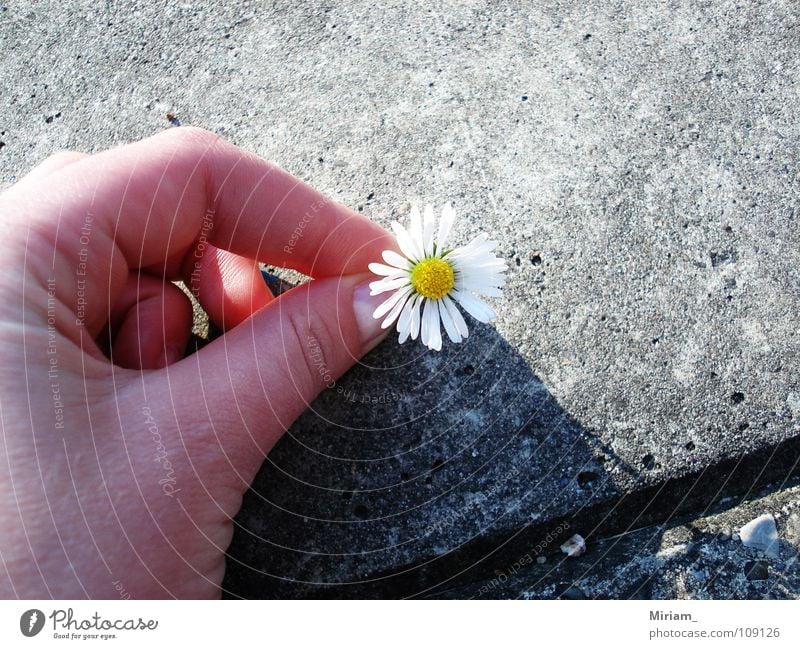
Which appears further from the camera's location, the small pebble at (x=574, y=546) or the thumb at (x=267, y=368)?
the small pebble at (x=574, y=546)

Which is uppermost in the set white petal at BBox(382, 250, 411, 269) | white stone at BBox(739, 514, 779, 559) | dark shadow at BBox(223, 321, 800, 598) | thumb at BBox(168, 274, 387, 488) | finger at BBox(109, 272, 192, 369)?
finger at BBox(109, 272, 192, 369)

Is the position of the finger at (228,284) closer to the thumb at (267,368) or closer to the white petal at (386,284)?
the thumb at (267,368)

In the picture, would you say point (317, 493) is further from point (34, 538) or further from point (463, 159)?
point (463, 159)

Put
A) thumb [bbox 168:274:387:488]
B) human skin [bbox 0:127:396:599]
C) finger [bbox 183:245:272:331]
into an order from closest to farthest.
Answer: human skin [bbox 0:127:396:599]
thumb [bbox 168:274:387:488]
finger [bbox 183:245:272:331]

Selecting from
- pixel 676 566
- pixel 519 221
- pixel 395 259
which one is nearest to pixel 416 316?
pixel 395 259

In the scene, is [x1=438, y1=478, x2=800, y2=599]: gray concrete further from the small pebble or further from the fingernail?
the fingernail

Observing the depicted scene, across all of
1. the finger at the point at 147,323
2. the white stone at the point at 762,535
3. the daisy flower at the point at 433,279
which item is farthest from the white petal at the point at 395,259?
the white stone at the point at 762,535

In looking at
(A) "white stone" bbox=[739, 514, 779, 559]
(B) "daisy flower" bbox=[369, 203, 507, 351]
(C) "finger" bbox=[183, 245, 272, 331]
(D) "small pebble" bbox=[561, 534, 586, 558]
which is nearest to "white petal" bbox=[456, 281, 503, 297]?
(B) "daisy flower" bbox=[369, 203, 507, 351]
